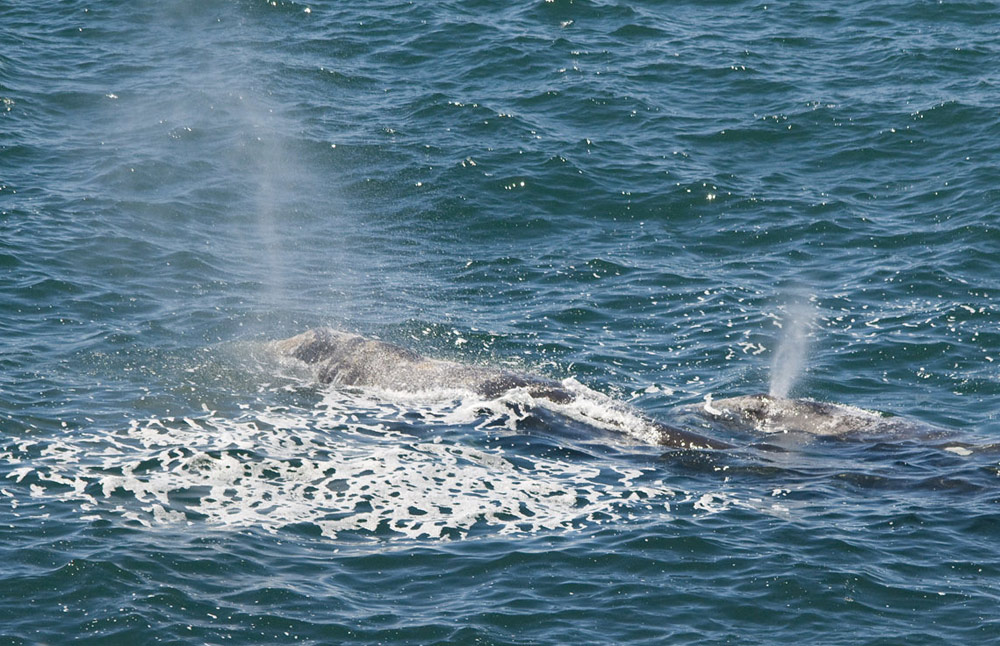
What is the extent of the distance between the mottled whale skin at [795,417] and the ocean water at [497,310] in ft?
1.18

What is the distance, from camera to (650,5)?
38.0m

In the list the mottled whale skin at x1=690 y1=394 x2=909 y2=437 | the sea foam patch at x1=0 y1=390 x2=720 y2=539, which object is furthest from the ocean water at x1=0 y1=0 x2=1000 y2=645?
the mottled whale skin at x1=690 y1=394 x2=909 y2=437

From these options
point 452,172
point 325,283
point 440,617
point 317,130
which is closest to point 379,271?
point 325,283

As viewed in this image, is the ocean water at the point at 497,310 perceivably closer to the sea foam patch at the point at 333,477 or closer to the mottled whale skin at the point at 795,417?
the sea foam patch at the point at 333,477

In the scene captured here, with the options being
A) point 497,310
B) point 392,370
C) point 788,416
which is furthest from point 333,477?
point 497,310

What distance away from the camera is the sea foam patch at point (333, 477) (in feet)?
52.5

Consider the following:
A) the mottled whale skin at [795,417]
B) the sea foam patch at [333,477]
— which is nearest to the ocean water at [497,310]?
the sea foam patch at [333,477]

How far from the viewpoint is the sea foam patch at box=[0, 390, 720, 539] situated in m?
16.0

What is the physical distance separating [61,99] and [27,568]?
2112 cm

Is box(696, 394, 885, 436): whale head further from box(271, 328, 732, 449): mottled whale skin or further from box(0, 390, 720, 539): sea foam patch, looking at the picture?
box(0, 390, 720, 539): sea foam patch

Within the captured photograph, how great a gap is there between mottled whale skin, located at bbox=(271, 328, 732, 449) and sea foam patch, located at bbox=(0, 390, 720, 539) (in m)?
0.71

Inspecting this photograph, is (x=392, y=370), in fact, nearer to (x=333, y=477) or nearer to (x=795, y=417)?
(x=333, y=477)

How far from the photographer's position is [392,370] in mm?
20953

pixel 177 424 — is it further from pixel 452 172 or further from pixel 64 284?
pixel 452 172
